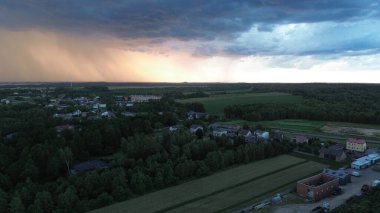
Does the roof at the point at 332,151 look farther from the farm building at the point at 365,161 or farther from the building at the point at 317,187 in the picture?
the building at the point at 317,187

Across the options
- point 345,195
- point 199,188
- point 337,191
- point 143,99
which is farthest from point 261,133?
point 143,99

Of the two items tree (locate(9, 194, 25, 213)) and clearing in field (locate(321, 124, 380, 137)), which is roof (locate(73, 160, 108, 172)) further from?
clearing in field (locate(321, 124, 380, 137))

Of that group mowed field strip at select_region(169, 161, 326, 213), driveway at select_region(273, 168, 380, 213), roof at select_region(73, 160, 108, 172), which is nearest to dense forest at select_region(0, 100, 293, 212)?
roof at select_region(73, 160, 108, 172)

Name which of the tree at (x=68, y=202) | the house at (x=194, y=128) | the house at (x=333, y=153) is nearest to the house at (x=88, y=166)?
the tree at (x=68, y=202)

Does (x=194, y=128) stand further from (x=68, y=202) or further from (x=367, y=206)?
(x=367, y=206)

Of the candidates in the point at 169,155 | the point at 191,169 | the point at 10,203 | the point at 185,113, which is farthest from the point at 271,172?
the point at 185,113

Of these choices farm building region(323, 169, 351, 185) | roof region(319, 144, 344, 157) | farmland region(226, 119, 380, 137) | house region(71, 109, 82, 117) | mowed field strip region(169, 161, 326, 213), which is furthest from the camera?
house region(71, 109, 82, 117)
